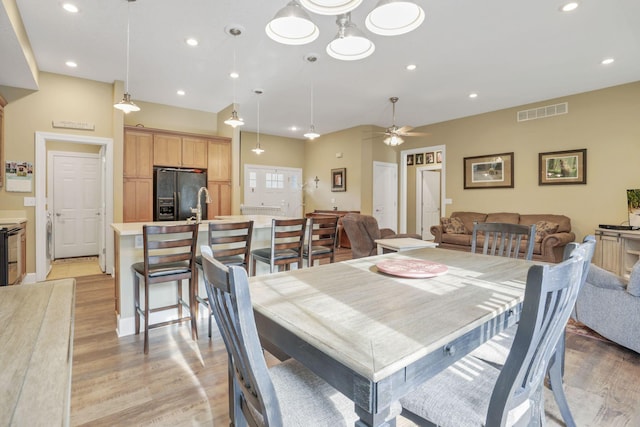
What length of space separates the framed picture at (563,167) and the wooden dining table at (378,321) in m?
4.69

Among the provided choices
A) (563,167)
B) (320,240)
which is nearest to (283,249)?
(320,240)

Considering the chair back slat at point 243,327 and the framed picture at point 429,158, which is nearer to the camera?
the chair back slat at point 243,327

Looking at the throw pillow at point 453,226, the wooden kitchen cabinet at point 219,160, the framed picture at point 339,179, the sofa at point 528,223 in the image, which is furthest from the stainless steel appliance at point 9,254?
the throw pillow at point 453,226

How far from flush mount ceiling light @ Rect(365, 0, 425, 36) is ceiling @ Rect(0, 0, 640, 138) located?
1255mm

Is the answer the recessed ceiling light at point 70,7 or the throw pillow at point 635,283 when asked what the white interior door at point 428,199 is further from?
the recessed ceiling light at point 70,7

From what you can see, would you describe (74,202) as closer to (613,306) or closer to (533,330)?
(533,330)

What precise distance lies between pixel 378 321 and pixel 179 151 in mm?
5375

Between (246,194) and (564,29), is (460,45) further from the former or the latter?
(246,194)

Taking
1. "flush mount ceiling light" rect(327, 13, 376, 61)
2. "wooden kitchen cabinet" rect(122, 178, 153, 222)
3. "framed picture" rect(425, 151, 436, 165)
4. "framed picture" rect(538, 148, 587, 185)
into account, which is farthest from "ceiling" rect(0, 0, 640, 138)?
"framed picture" rect(425, 151, 436, 165)

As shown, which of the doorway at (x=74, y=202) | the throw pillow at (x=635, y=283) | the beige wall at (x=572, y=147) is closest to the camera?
the throw pillow at (x=635, y=283)

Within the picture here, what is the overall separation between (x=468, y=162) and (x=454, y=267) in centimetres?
542

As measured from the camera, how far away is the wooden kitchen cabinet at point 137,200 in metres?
4.97

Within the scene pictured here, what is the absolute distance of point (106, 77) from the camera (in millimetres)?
4590

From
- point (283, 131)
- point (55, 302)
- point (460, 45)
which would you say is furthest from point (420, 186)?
point (55, 302)
